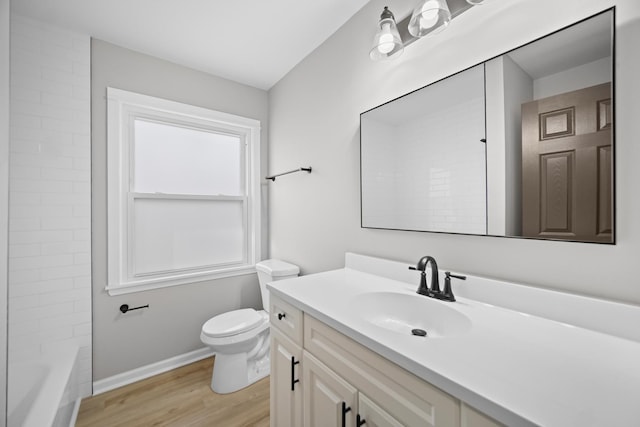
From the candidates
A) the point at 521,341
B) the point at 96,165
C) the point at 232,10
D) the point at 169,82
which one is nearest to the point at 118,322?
the point at 96,165

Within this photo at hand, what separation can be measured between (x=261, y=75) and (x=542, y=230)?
233 centimetres

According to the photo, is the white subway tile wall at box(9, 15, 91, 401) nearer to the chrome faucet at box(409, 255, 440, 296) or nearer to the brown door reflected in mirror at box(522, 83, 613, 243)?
the chrome faucet at box(409, 255, 440, 296)

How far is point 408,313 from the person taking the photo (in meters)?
1.16

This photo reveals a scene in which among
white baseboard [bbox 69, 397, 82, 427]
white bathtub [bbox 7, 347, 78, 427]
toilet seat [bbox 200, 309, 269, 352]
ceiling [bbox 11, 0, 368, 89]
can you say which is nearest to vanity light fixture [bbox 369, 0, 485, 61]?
ceiling [bbox 11, 0, 368, 89]

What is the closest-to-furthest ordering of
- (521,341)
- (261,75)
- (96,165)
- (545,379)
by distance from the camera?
(545,379) < (521,341) < (96,165) < (261,75)

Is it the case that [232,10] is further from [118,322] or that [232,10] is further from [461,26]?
[118,322]

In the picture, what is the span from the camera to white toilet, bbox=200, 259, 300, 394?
5.95ft

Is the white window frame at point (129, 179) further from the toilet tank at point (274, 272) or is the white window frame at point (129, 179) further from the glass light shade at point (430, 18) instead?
the glass light shade at point (430, 18)

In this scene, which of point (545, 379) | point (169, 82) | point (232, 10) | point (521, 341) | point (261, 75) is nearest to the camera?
point (545, 379)

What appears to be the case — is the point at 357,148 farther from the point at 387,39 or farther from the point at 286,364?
the point at 286,364

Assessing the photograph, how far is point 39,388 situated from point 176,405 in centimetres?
73

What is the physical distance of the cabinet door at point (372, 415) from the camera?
739 millimetres

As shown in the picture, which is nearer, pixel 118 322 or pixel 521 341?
pixel 521 341

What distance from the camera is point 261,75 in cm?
237
